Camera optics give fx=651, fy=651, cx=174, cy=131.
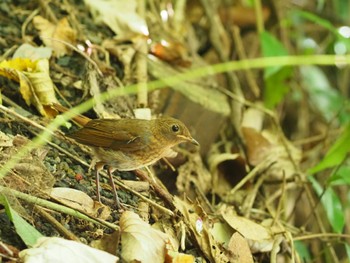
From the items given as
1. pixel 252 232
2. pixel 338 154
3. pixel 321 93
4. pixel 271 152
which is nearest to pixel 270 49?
pixel 271 152

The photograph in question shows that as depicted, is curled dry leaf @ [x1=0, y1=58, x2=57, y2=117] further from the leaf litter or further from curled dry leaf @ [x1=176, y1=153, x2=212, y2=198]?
curled dry leaf @ [x1=176, y1=153, x2=212, y2=198]

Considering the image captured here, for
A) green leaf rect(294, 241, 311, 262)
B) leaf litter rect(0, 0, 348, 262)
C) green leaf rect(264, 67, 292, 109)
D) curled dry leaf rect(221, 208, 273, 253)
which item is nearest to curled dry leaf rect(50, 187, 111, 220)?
leaf litter rect(0, 0, 348, 262)

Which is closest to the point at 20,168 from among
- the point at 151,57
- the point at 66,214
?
the point at 66,214

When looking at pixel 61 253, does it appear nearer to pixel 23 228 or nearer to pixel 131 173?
pixel 23 228

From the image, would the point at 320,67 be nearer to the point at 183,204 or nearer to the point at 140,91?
the point at 140,91

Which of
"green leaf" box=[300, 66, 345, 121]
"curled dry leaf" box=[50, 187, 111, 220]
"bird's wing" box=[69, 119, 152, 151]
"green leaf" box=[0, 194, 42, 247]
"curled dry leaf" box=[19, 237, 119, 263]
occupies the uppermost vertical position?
"green leaf" box=[300, 66, 345, 121]

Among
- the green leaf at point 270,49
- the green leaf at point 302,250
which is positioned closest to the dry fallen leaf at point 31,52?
the green leaf at point 270,49
